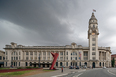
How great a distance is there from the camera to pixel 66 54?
10088 cm

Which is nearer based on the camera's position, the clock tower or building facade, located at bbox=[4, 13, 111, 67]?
the clock tower

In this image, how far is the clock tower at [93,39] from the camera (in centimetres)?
9873

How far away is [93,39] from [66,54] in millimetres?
22898

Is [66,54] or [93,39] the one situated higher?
[93,39]

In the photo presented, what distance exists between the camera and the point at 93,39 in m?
101

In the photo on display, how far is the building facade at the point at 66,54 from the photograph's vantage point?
326 ft

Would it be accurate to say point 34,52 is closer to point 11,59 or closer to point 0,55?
point 11,59

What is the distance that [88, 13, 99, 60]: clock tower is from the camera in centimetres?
9873

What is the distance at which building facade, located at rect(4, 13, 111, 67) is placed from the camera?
3917 inches

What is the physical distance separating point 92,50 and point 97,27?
60.1 feet

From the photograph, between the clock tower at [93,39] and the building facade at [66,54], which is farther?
the building facade at [66,54]

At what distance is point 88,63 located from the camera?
98625 mm

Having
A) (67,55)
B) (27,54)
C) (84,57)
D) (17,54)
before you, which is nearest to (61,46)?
(67,55)

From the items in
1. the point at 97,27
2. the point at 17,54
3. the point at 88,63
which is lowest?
the point at 88,63
